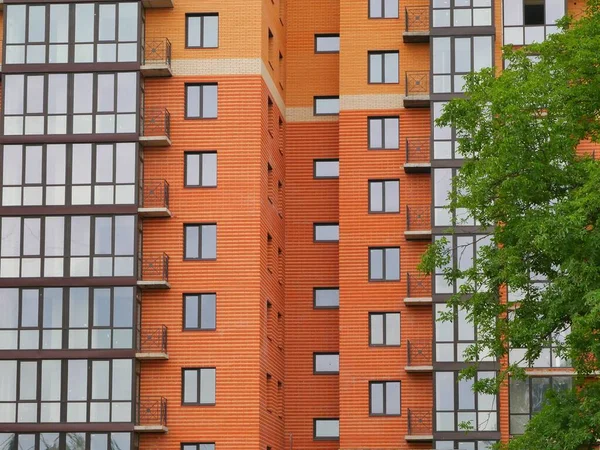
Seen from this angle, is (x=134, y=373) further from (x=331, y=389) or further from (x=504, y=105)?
(x=504, y=105)

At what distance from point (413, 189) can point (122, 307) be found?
1179 centimetres

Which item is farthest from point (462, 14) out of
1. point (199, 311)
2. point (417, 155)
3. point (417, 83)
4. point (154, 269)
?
point (154, 269)

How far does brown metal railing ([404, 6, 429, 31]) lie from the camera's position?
2285 inches

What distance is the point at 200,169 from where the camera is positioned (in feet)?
182

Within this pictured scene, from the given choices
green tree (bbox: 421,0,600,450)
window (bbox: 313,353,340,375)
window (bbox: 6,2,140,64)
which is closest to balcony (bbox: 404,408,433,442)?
window (bbox: 313,353,340,375)

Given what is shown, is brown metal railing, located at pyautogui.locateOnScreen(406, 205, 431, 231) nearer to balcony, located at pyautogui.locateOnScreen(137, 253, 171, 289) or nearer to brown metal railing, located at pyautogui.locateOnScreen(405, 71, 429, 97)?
brown metal railing, located at pyautogui.locateOnScreen(405, 71, 429, 97)

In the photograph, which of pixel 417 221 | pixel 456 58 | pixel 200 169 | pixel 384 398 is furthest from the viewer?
pixel 417 221

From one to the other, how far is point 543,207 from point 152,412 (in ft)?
69.3

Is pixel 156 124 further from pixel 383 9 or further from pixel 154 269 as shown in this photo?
pixel 383 9

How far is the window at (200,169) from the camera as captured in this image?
55469mm

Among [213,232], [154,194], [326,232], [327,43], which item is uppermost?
[327,43]

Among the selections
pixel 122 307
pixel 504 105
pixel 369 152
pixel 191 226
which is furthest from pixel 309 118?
pixel 504 105

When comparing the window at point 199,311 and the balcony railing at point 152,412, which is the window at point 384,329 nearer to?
the window at point 199,311

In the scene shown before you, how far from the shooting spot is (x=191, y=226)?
55.2 meters
